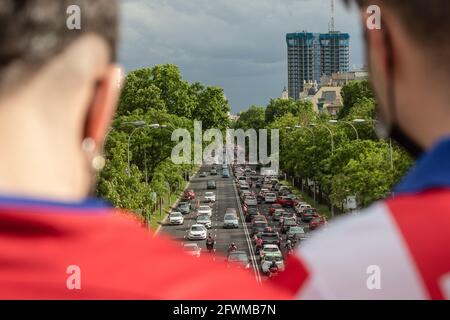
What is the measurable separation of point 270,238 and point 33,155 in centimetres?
4178

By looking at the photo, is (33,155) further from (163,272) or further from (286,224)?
(286,224)

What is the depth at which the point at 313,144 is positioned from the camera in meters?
60.0

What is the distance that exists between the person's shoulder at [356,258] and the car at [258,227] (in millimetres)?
44833

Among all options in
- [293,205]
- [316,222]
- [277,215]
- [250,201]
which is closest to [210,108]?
[250,201]

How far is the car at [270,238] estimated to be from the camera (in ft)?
136

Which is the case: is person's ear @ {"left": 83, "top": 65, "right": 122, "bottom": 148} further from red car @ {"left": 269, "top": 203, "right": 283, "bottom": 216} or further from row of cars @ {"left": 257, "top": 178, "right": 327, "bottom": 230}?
red car @ {"left": 269, "top": 203, "right": 283, "bottom": 216}

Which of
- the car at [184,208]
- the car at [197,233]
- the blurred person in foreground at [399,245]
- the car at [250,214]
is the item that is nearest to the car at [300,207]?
the car at [250,214]

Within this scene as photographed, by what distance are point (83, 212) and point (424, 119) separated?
0.71 m

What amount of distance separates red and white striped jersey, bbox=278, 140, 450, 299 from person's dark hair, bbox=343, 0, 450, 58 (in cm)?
26
